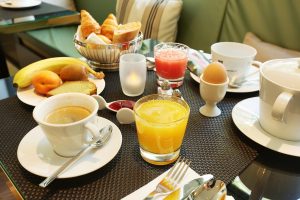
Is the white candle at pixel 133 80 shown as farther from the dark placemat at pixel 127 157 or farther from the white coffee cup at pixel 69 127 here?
the white coffee cup at pixel 69 127

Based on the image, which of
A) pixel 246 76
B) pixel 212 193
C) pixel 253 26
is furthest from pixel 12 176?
pixel 253 26

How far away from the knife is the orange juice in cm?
9

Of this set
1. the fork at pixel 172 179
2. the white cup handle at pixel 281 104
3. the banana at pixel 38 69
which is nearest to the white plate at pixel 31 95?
the banana at pixel 38 69

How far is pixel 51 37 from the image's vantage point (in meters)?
2.33

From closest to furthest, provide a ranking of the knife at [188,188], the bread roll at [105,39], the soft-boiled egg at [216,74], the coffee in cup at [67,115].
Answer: the knife at [188,188] < the coffee in cup at [67,115] < the soft-boiled egg at [216,74] < the bread roll at [105,39]

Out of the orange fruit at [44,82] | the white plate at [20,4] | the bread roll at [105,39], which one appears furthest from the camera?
the white plate at [20,4]

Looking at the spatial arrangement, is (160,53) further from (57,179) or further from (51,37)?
(51,37)

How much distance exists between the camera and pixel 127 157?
0.63 metres

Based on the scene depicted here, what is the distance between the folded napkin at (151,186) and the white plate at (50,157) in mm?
90

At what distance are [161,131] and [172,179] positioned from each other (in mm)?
96

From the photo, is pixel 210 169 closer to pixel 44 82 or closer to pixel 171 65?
pixel 171 65

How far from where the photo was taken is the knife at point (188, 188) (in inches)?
20.1

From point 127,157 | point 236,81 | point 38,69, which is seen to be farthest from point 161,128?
point 38,69

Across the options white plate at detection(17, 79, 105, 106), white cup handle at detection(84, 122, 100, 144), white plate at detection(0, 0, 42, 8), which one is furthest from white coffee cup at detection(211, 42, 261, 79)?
white plate at detection(0, 0, 42, 8)
